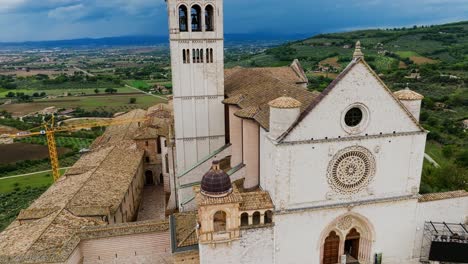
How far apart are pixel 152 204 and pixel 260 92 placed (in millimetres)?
17743

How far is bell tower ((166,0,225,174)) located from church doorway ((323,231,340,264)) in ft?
42.2

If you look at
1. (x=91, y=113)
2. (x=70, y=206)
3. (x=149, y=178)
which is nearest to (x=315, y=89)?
(x=149, y=178)

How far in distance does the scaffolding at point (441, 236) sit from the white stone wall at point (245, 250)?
952 centimetres

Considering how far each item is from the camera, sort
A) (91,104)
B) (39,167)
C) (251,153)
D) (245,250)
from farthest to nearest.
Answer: (91,104)
(39,167)
(251,153)
(245,250)

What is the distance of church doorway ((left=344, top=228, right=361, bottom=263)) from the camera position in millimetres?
20859

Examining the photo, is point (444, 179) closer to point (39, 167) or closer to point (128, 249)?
point (128, 249)

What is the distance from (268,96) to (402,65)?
78058 millimetres

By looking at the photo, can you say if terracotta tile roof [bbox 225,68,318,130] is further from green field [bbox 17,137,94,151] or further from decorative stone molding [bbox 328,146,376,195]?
green field [bbox 17,137,94,151]

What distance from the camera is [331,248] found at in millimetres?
20734

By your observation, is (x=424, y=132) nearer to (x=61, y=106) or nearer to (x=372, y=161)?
(x=372, y=161)

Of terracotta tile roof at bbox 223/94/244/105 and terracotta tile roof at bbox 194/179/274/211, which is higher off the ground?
terracotta tile roof at bbox 223/94/244/105

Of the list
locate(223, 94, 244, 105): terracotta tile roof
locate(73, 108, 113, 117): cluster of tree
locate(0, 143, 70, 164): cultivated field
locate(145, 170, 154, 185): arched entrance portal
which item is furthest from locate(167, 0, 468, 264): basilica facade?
locate(73, 108, 113, 117): cluster of tree

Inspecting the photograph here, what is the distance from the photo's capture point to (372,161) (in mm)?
19203

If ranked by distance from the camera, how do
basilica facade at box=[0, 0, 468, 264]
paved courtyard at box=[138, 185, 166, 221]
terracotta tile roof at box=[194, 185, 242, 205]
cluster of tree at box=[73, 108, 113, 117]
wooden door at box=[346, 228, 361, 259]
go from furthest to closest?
cluster of tree at box=[73, 108, 113, 117]
paved courtyard at box=[138, 185, 166, 221]
wooden door at box=[346, 228, 361, 259]
basilica facade at box=[0, 0, 468, 264]
terracotta tile roof at box=[194, 185, 242, 205]
